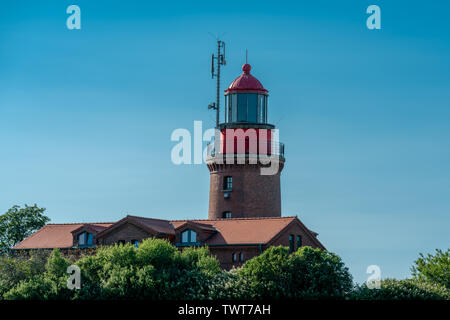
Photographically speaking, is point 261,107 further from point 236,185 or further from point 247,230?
point 247,230

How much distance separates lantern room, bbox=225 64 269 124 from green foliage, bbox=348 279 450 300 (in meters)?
20.2

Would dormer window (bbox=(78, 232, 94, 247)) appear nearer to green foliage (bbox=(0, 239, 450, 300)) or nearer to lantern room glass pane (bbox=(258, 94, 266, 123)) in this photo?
green foliage (bbox=(0, 239, 450, 300))

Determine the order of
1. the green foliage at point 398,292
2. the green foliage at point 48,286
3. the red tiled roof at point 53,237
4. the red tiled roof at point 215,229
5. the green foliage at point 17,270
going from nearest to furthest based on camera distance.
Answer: the green foliage at point 398,292 → the green foliage at point 48,286 → the green foliage at point 17,270 → the red tiled roof at point 215,229 → the red tiled roof at point 53,237

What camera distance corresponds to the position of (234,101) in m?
77.3

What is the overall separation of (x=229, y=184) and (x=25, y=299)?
2028 centimetres

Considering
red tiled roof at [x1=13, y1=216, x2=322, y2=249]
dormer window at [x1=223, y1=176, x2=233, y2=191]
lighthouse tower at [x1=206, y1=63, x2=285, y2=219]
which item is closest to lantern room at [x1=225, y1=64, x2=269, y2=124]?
lighthouse tower at [x1=206, y1=63, x2=285, y2=219]

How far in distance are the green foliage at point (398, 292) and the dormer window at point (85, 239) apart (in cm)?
2242

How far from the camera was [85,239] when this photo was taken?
74688 mm

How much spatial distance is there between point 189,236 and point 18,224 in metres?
22.1

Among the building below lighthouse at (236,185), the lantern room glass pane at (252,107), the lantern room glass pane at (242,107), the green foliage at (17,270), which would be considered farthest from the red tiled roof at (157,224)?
the lantern room glass pane at (252,107)

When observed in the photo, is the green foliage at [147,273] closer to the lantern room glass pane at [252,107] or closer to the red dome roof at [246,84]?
the lantern room glass pane at [252,107]

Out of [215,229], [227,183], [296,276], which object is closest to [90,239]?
[215,229]

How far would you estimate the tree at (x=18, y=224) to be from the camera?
8750cm
